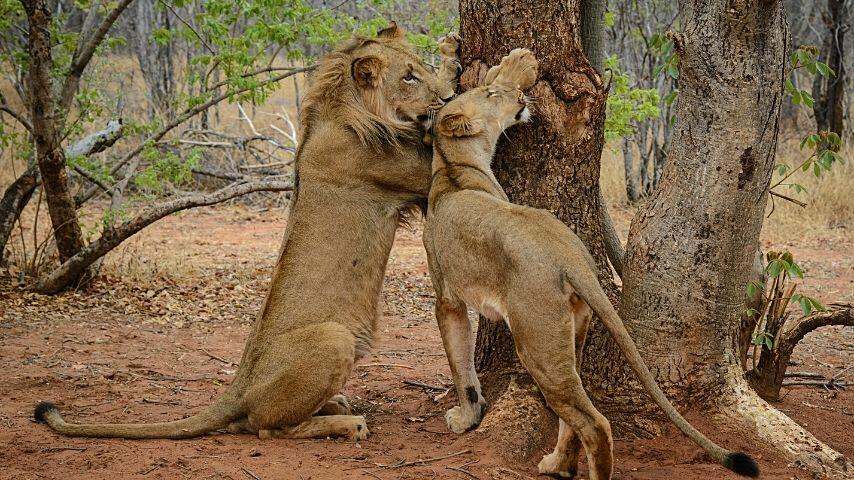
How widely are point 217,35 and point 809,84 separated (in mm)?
16950

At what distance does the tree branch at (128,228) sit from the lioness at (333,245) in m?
2.70

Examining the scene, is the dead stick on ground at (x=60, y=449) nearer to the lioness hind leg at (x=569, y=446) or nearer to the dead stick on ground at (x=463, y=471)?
the dead stick on ground at (x=463, y=471)

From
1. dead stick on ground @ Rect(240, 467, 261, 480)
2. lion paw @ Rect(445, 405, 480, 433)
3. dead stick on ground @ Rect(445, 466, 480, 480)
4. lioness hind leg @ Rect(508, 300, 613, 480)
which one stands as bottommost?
dead stick on ground @ Rect(445, 466, 480, 480)

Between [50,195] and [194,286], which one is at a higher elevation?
[50,195]

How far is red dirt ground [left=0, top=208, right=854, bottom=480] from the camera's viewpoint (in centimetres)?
415

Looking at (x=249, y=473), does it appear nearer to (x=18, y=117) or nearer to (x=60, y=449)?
(x=60, y=449)

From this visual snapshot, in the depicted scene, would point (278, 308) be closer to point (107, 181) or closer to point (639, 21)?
point (107, 181)

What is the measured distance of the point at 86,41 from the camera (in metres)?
8.39

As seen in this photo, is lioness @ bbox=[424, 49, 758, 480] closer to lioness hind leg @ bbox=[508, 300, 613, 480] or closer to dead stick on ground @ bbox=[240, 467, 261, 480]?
lioness hind leg @ bbox=[508, 300, 613, 480]

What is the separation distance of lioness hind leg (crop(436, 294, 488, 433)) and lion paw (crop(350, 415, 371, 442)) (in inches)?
16.5

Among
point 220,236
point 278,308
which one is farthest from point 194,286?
point 278,308

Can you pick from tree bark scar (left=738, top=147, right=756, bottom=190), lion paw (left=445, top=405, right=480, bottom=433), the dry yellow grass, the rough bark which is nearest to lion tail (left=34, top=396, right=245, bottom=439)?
lion paw (left=445, top=405, right=480, bottom=433)

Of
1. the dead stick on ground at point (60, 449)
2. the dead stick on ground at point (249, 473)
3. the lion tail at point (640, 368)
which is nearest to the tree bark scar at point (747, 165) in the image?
the lion tail at point (640, 368)

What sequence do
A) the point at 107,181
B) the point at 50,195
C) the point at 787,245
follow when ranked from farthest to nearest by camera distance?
the point at 787,245, the point at 107,181, the point at 50,195
